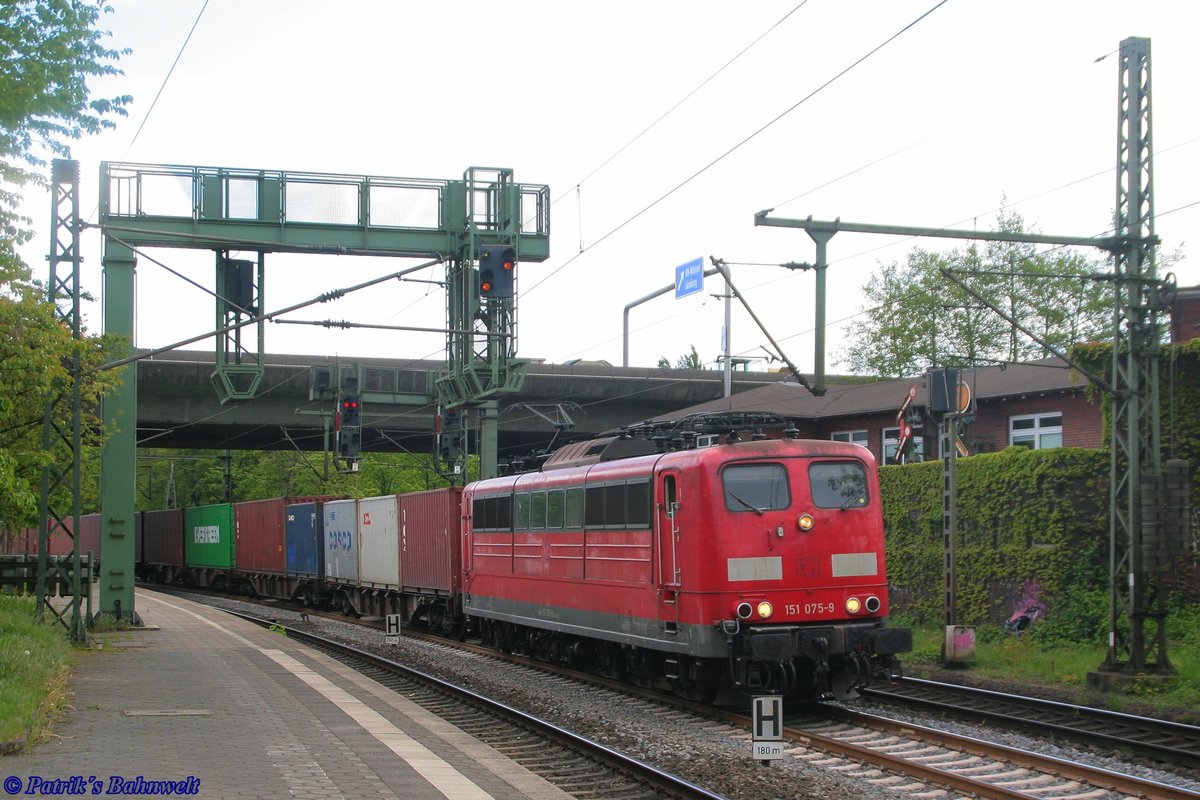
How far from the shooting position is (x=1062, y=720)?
13039 millimetres

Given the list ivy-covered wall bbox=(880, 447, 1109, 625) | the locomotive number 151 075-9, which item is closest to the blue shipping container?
ivy-covered wall bbox=(880, 447, 1109, 625)

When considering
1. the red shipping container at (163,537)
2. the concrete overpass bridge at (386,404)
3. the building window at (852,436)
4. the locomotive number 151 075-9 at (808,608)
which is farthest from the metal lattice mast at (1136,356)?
the red shipping container at (163,537)

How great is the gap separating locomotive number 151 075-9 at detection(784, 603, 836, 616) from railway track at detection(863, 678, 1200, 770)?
66.7 inches

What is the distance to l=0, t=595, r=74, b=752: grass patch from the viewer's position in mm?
10156

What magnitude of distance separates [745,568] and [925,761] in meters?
2.93

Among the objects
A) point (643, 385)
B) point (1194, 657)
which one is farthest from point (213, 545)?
point (1194, 657)

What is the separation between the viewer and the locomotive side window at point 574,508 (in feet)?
53.8

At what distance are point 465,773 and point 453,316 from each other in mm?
15850

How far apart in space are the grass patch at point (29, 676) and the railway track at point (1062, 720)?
350 inches

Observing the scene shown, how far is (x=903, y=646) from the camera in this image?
43.6 feet

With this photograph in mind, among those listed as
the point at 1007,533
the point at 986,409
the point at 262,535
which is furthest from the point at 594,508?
the point at 262,535

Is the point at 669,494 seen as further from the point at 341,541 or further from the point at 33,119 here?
the point at 341,541

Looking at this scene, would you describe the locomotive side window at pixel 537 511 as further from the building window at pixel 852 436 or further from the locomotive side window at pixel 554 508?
the building window at pixel 852 436

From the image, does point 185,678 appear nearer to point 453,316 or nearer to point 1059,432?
point 453,316
